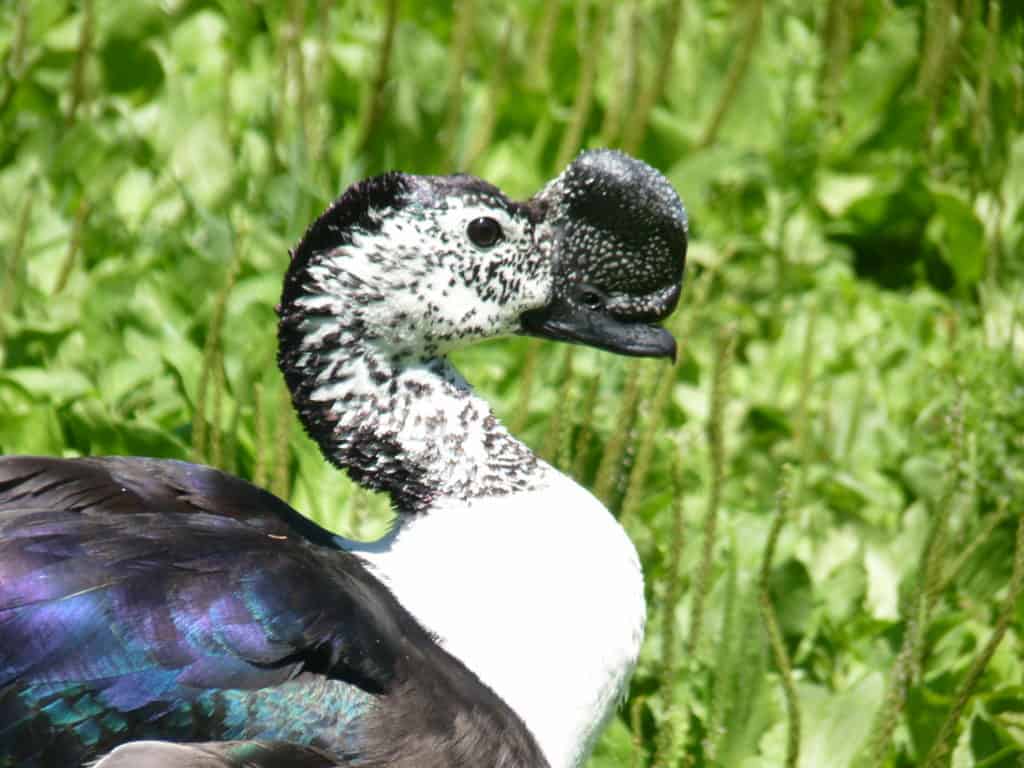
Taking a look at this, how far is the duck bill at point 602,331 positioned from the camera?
2.67 m

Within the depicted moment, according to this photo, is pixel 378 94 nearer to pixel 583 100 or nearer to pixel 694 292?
pixel 583 100

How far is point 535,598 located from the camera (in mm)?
2455

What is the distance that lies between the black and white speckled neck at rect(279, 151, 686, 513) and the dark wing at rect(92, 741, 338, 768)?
539 mm

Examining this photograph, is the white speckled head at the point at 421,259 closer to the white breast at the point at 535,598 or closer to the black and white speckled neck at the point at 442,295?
the black and white speckled neck at the point at 442,295

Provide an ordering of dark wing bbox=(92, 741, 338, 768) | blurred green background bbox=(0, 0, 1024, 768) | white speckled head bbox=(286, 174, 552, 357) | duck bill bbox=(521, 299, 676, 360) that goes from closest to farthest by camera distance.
→ dark wing bbox=(92, 741, 338, 768) < white speckled head bbox=(286, 174, 552, 357) < duck bill bbox=(521, 299, 676, 360) < blurred green background bbox=(0, 0, 1024, 768)

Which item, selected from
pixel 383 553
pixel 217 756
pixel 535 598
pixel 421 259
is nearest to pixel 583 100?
pixel 421 259

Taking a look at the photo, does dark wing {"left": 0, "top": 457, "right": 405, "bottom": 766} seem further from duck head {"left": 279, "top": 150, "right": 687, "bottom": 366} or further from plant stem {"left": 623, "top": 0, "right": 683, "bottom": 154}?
plant stem {"left": 623, "top": 0, "right": 683, "bottom": 154}

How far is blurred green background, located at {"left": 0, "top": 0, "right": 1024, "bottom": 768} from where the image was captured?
3154mm

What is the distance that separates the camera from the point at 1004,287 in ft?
15.2

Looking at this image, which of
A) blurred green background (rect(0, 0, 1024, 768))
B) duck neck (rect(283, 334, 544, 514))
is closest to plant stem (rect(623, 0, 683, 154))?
blurred green background (rect(0, 0, 1024, 768))

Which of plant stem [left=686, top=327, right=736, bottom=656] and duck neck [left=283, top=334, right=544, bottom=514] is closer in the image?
duck neck [left=283, top=334, right=544, bottom=514]

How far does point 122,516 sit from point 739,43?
3.30m

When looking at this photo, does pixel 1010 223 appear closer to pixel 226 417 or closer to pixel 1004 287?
pixel 1004 287

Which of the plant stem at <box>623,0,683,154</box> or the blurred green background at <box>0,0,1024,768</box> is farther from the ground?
the plant stem at <box>623,0,683,154</box>
